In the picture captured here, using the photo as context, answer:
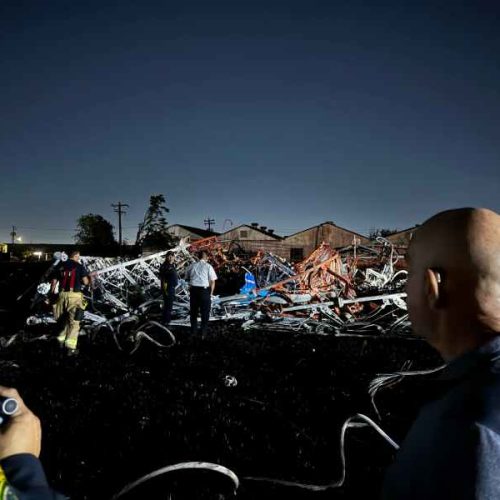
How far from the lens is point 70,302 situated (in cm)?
755

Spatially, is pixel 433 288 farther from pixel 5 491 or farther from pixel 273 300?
pixel 273 300

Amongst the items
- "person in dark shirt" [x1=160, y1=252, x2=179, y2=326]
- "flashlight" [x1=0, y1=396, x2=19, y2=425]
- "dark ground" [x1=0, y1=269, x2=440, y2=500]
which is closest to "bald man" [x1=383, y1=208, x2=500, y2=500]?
"flashlight" [x1=0, y1=396, x2=19, y2=425]

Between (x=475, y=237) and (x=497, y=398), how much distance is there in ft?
1.34

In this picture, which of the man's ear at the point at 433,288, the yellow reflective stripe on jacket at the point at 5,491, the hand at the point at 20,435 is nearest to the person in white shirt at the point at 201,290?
the hand at the point at 20,435

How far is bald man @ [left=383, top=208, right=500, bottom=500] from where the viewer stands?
0.76m

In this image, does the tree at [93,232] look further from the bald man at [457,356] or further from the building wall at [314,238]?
the bald man at [457,356]

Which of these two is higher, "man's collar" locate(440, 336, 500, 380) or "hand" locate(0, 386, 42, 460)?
"man's collar" locate(440, 336, 500, 380)

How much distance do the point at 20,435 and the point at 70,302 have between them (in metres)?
7.10

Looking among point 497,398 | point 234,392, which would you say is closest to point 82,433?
point 234,392

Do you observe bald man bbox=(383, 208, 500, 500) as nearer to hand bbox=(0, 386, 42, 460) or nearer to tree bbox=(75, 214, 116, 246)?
hand bbox=(0, 386, 42, 460)

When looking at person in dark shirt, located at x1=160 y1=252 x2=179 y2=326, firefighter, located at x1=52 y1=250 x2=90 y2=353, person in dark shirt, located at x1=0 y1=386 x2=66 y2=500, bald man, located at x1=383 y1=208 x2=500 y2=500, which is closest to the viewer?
bald man, located at x1=383 y1=208 x2=500 y2=500

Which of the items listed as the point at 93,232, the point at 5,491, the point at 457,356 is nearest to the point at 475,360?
the point at 457,356

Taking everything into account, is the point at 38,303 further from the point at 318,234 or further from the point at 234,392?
the point at 318,234

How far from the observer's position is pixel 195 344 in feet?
26.7
